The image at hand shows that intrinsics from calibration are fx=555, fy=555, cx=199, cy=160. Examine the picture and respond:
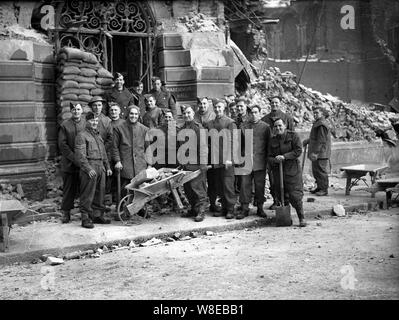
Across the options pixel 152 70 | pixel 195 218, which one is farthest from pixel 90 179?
pixel 152 70

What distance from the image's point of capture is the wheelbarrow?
8336 millimetres

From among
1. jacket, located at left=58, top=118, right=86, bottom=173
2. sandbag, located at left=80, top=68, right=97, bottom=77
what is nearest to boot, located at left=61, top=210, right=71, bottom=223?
jacket, located at left=58, top=118, right=86, bottom=173

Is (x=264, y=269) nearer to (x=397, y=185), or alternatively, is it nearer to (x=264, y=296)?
(x=264, y=296)

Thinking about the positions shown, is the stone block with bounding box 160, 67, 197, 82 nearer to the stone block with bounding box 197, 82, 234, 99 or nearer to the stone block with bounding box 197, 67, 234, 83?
the stone block with bounding box 197, 67, 234, 83

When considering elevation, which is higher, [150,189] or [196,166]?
[196,166]

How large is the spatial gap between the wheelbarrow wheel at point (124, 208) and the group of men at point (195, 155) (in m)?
0.27

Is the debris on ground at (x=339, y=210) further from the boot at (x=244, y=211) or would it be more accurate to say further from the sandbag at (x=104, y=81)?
the sandbag at (x=104, y=81)

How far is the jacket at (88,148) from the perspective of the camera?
27.0ft

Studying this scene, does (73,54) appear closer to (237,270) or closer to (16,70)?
(16,70)

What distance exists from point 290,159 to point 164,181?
6.55ft

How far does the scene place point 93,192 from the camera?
8.35 meters

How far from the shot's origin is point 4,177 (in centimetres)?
973

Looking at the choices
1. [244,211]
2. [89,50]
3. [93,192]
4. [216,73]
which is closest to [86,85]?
[89,50]

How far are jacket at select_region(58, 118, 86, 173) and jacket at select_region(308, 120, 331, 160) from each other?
4971 mm
